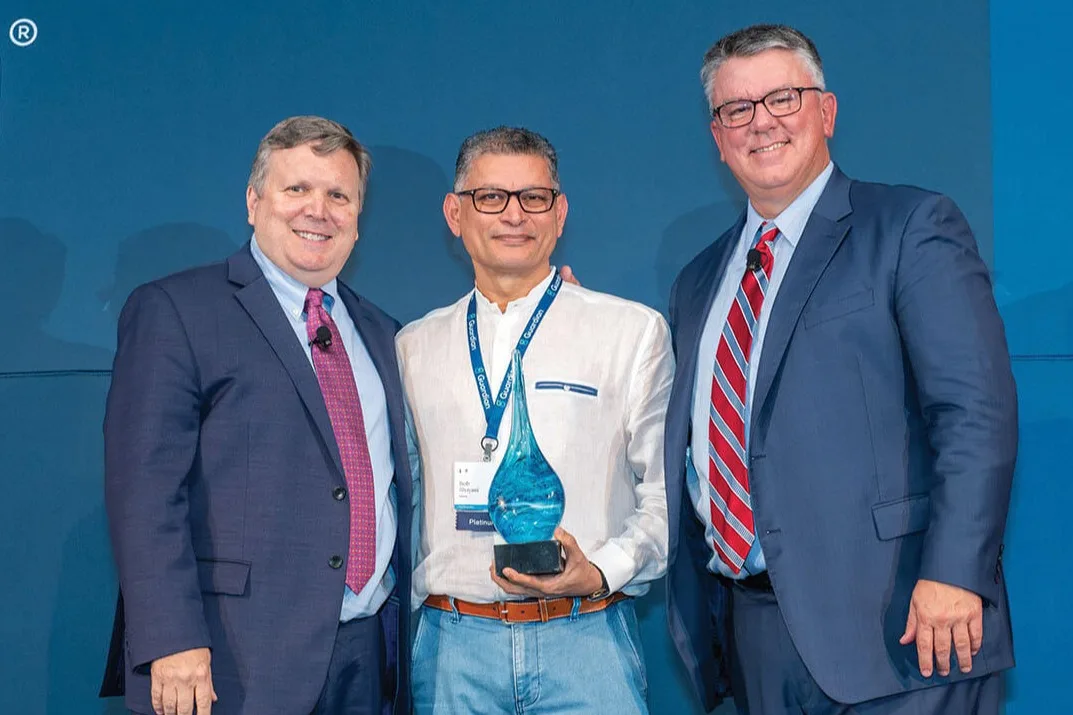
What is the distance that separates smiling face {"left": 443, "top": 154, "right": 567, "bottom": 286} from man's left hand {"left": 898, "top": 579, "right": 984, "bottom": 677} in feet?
3.80

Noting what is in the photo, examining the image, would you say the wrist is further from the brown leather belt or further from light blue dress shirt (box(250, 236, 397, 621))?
light blue dress shirt (box(250, 236, 397, 621))

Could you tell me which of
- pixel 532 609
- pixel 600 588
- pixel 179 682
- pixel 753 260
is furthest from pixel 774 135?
pixel 179 682

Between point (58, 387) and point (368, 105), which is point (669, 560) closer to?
point (368, 105)

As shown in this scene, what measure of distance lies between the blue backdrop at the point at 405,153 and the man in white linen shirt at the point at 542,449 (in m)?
0.67

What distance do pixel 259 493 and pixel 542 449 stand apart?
0.63 m

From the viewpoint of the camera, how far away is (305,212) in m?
2.48

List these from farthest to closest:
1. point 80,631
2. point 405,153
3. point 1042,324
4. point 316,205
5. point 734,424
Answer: point 405,153, point 80,631, point 1042,324, point 316,205, point 734,424

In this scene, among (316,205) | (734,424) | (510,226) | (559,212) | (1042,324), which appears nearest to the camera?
(734,424)

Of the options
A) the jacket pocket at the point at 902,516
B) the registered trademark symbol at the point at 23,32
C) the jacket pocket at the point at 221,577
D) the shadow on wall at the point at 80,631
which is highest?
the registered trademark symbol at the point at 23,32

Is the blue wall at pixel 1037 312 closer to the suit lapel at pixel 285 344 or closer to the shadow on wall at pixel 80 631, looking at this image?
the suit lapel at pixel 285 344

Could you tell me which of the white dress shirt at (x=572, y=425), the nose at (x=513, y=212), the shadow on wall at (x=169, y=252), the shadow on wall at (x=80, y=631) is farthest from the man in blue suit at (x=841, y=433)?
the shadow on wall at (x=80, y=631)

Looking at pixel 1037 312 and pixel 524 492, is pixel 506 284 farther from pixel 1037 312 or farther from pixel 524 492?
pixel 1037 312

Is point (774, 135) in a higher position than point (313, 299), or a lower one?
higher

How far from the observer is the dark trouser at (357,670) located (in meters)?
2.30
